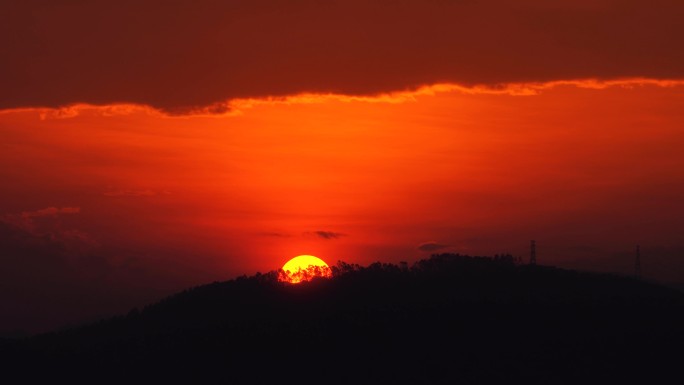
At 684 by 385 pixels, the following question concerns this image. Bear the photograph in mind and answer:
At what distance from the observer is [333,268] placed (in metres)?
88.1

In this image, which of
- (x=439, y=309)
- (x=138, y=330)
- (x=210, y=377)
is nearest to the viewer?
(x=210, y=377)

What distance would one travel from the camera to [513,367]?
6081 centimetres

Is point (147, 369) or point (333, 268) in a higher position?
point (333, 268)

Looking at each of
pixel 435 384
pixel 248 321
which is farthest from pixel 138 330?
pixel 435 384

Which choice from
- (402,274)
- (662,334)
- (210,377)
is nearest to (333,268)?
(402,274)

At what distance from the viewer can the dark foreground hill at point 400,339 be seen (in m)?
61.5

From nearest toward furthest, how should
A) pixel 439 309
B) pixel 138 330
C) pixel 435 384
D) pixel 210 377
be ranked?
pixel 435 384 < pixel 210 377 < pixel 439 309 < pixel 138 330

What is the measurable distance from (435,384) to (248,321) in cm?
1929

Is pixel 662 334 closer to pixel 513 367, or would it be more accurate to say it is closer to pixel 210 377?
pixel 513 367

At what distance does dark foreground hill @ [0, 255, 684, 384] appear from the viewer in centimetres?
6147

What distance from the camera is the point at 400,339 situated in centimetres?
6800

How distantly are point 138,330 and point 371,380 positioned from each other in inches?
977

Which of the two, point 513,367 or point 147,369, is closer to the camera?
point 513,367

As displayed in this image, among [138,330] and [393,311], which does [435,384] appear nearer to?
[393,311]
